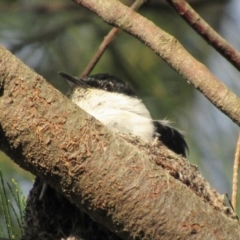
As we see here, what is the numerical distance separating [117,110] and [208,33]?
109 centimetres

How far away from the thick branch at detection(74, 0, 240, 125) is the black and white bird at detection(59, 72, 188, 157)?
0.86m

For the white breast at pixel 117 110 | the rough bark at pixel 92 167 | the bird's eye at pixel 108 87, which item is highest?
the bird's eye at pixel 108 87

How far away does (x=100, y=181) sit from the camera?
1.90 meters

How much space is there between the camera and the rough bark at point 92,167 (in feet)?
6.05

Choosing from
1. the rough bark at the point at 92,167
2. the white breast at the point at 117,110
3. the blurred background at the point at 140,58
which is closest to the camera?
the rough bark at the point at 92,167

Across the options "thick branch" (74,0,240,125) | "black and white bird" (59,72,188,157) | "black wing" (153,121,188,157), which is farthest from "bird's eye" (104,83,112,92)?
"thick branch" (74,0,240,125)

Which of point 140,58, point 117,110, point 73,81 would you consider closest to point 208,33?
A: point 117,110

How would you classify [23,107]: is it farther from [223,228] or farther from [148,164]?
[223,228]

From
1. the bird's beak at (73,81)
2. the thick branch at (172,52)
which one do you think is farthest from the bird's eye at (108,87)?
the thick branch at (172,52)

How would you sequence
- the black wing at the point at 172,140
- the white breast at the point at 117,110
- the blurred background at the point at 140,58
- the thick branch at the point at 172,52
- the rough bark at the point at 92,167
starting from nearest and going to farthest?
the rough bark at the point at 92,167
the thick branch at the point at 172,52
the white breast at the point at 117,110
the black wing at the point at 172,140
the blurred background at the point at 140,58

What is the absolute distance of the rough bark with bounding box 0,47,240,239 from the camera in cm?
184

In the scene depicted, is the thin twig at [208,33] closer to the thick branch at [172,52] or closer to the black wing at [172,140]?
the thick branch at [172,52]

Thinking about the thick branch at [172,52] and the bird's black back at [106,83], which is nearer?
the thick branch at [172,52]

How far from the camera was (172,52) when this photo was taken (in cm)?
254
